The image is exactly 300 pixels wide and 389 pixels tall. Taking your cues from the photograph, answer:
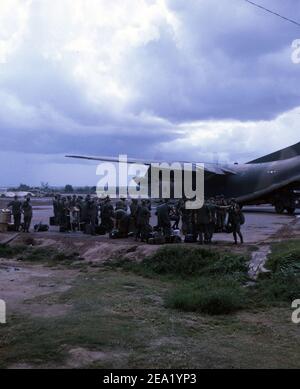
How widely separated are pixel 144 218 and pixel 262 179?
16482mm

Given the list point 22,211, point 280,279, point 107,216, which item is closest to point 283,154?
point 107,216

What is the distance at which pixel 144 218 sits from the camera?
19.1 metres

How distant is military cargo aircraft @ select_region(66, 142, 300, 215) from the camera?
3256 centimetres

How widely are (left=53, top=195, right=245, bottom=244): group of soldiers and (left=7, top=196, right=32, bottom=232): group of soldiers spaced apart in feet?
4.93

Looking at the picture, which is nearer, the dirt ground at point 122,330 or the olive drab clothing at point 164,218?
the dirt ground at point 122,330

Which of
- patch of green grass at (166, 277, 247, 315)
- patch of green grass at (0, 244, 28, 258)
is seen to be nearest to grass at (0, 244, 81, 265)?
patch of green grass at (0, 244, 28, 258)

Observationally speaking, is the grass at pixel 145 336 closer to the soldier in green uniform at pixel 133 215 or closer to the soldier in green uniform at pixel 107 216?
the soldier in green uniform at pixel 133 215

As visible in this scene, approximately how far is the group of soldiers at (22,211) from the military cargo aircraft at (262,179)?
39.7 ft

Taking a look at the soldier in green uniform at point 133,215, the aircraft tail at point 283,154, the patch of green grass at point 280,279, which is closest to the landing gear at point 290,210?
the aircraft tail at point 283,154

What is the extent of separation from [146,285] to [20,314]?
4020mm

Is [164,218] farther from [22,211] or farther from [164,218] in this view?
[22,211]

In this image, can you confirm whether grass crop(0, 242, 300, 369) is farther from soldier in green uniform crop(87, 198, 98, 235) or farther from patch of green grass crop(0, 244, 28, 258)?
soldier in green uniform crop(87, 198, 98, 235)

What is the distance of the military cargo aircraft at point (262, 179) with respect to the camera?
3256 centimetres
